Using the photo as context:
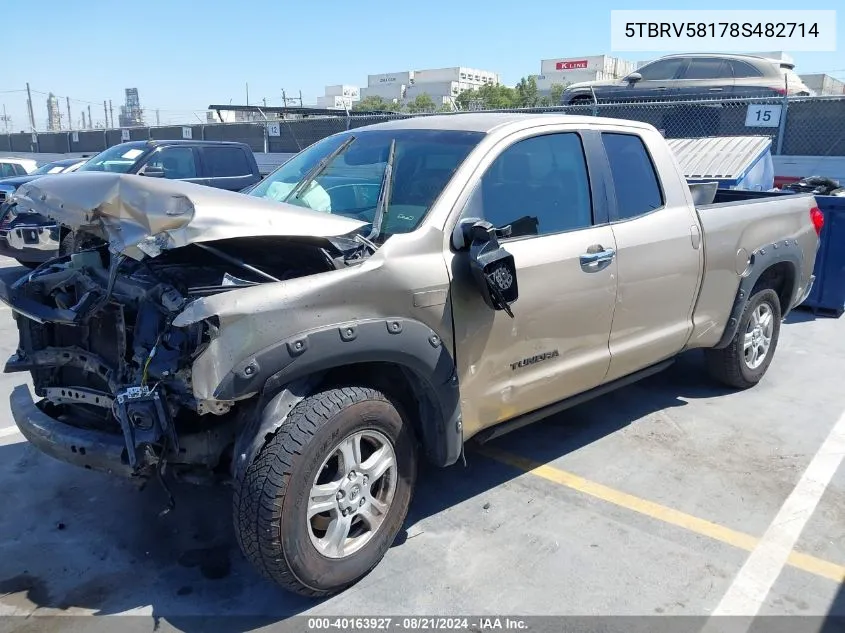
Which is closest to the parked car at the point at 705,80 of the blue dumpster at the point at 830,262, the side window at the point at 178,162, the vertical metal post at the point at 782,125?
the vertical metal post at the point at 782,125

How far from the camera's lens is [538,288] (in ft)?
11.7

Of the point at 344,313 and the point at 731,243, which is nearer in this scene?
the point at 344,313

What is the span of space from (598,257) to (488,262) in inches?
37.9

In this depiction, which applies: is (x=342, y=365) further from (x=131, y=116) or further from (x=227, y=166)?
(x=131, y=116)

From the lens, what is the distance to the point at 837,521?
12.0ft

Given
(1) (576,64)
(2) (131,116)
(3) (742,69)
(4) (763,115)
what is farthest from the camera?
(1) (576,64)

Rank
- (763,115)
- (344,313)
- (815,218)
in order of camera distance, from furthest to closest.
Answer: (763,115)
(815,218)
(344,313)

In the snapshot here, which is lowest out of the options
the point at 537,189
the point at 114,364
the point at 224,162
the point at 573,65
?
the point at 114,364

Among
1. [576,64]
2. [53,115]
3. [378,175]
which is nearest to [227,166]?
[378,175]

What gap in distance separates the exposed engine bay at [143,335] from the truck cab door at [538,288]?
72 cm

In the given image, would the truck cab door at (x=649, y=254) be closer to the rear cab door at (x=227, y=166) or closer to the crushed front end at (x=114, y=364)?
the crushed front end at (x=114, y=364)

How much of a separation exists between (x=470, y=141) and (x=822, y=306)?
583cm

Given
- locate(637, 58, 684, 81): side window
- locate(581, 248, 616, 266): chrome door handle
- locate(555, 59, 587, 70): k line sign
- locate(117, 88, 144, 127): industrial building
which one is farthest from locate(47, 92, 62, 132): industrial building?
locate(555, 59, 587, 70): k line sign

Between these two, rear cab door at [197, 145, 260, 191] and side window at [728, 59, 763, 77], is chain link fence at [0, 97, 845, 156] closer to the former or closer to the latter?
side window at [728, 59, 763, 77]
